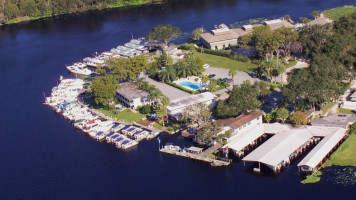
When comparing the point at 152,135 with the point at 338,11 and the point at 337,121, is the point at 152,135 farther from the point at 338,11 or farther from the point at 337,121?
the point at 338,11

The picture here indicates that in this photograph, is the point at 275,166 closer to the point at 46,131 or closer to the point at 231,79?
the point at 231,79

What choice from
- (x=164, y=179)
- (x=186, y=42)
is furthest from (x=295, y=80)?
(x=186, y=42)

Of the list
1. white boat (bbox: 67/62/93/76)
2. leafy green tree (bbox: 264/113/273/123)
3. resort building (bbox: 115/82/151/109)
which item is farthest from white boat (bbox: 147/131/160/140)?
white boat (bbox: 67/62/93/76)

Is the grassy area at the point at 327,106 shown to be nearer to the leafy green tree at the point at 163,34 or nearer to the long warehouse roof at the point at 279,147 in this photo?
the long warehouse roof at the point at 279,147

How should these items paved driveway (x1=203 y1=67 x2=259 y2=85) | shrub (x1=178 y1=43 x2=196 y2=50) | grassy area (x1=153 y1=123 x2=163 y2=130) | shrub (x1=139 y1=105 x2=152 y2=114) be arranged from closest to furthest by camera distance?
grassy area (x1=153 y1=123 x2=163 y2=130), shrub (x1=139 y1=105 x2=152 y2=114), paved driveway (x1=203 y1=67 x2=259 y2=85), shrub (x1=178 y1=43 x2=196 y2=50)

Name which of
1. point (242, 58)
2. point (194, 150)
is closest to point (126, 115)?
point (194, 150)

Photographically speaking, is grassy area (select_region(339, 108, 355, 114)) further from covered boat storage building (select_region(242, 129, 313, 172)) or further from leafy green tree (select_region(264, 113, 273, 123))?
leafy green tree (select_region(264, 113, 273, 123))
